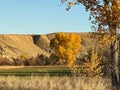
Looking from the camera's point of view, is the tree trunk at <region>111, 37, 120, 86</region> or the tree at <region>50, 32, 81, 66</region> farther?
the tree at <region>50, 32, 81, 66</region>

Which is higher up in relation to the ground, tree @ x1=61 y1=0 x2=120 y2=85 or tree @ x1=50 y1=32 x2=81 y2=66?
tree @ x1=61 y1=0 x2=120 y2=85

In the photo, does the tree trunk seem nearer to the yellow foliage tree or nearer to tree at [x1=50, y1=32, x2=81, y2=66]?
the yellow foliage tree

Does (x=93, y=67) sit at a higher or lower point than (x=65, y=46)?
higher

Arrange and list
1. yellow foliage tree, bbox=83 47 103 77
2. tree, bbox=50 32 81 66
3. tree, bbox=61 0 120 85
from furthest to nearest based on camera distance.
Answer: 1. tree, bbox=50 32 81 66
2. yellow foliage tree, bbox=83 47 103 77
3. tree, bbox=61 0 120 85

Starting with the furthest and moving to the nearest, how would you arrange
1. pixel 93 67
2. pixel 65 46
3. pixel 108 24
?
pixel 65 46 → pixel 93 67 → pixel 108 24

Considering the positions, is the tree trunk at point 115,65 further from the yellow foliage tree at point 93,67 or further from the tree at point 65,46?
the tree at point 65,46

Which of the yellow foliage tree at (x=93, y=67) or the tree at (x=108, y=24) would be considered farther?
the yellow foliage tree at (x=93, y=67)

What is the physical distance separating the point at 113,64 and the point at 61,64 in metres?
96.5

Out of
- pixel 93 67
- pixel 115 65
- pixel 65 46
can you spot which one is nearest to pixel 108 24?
pixel 115 65

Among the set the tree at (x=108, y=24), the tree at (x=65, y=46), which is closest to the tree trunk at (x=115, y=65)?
the tree at (x=108, y=24)

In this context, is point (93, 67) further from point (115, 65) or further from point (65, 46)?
point (65, 46)

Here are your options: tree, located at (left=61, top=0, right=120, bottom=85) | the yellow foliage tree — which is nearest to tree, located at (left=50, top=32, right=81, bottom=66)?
the yellow foliage tree

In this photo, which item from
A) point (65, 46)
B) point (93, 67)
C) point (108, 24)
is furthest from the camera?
point (65, 46)

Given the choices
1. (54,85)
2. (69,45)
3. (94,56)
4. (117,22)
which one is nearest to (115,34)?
(117,22)
